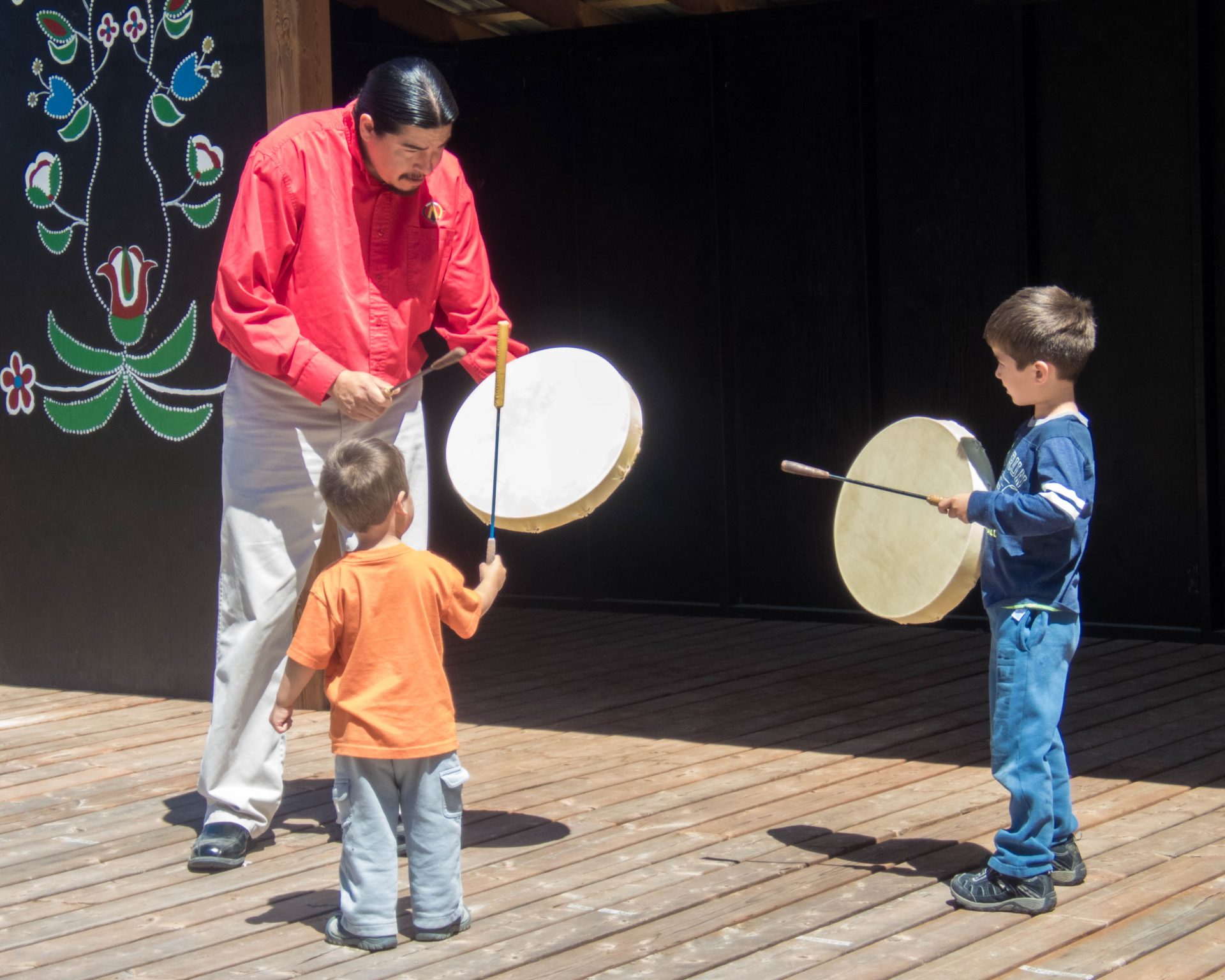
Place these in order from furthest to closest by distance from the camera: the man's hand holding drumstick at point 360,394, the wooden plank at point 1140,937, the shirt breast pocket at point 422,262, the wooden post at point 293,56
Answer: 1. the wooden post at point 293,56
2. the shirt breast pocket at point 422,262
3. the man's hand holding drumstick at point 360,394
4. the wooden plank at point 1140,937

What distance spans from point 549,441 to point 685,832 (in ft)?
2.96

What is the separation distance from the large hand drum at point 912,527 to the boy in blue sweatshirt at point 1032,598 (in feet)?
0.27

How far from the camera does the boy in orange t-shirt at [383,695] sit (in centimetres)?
274

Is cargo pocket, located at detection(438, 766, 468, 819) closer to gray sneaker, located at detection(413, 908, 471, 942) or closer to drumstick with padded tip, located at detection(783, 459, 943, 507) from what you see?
gray sneaker, located at detection(413, 908, 471, 942)

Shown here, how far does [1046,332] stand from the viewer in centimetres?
288

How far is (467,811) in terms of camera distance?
3662mm

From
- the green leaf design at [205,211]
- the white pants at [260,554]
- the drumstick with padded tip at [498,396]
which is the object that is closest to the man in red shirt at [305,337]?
the white pants at [260,554]

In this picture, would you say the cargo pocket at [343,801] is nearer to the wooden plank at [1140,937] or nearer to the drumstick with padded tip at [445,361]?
the drumstick with padded tip at [445,361]

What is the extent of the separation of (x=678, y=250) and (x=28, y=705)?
10.0 ft

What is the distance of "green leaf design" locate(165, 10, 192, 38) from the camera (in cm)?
493

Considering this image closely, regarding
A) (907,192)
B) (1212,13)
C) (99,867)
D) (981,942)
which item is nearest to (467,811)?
(99,867)

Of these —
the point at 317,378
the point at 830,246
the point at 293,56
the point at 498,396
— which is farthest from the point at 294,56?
the point at 830,246

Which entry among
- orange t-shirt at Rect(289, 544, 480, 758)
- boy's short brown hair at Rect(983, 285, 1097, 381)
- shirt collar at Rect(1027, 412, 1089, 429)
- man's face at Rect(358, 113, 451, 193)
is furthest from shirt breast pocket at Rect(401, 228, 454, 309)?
shirt collar at Rect(1027, 412, 1089, 429)

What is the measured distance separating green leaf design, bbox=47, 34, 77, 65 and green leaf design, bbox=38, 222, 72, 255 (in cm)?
52
